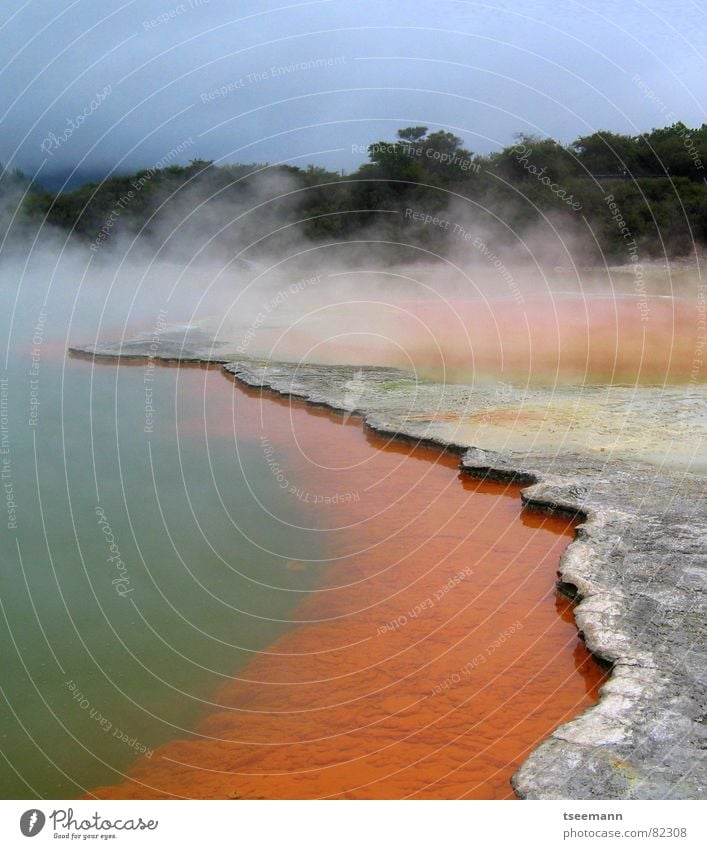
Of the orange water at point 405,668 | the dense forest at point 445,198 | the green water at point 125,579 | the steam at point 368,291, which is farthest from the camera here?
the dense forest at point 445,198

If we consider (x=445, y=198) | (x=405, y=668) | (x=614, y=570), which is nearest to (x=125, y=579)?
(x=405, y=668)

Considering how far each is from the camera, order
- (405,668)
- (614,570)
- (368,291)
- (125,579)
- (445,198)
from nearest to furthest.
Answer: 1. (405,668)
2. (614,570)
3. (125,579)
4. (368,291)
5. (445,198)

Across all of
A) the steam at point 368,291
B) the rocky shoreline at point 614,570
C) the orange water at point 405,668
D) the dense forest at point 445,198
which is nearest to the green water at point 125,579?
the orange water at point 405,668


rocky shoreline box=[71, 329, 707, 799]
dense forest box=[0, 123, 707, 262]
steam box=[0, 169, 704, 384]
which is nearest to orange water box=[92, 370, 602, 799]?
rocky shoreline box=[71, 329, 707, 799]

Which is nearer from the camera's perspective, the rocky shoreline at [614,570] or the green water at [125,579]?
the rocky shoreline at [614,570]

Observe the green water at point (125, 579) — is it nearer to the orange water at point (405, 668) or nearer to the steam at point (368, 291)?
the orange water at point (405, 668)

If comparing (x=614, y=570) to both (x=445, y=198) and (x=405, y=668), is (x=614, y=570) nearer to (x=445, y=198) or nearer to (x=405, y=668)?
(x=405, y=668)
